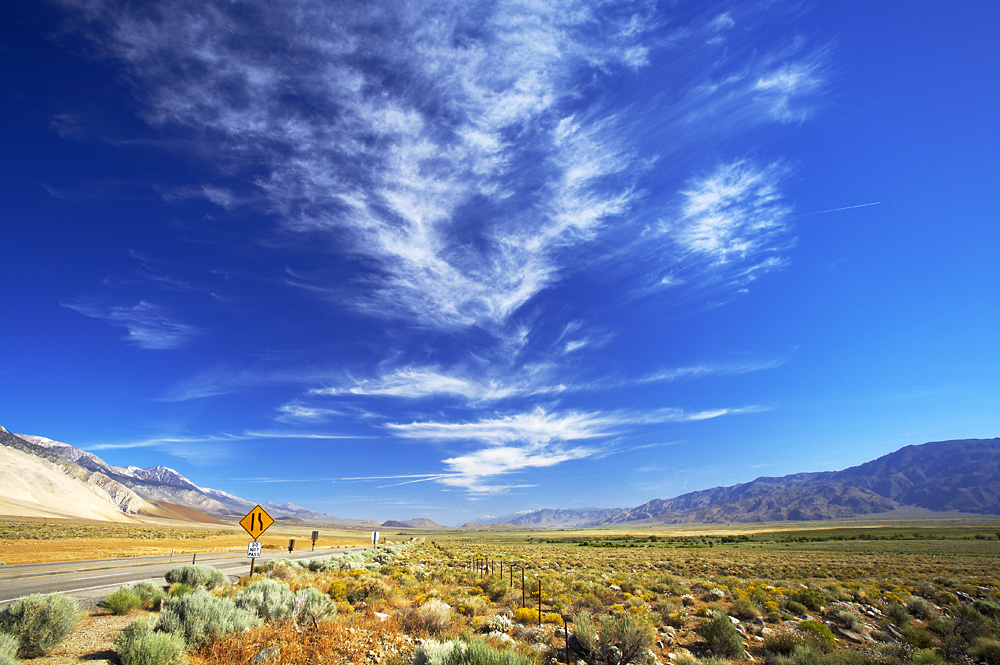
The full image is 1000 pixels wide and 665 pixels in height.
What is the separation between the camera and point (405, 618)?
1104 cm

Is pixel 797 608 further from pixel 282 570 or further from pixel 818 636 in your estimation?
pixel 282 570

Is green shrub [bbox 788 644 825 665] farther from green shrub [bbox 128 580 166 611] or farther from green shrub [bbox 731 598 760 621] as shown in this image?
green shrub [bbox 128 580 166 611]

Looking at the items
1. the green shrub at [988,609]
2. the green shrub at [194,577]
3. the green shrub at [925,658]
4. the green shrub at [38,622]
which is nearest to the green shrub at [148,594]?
the green shrub at [194,577]

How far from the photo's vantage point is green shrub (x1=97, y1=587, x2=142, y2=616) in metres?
10.5

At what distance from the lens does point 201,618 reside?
27.4ft

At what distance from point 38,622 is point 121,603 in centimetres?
375

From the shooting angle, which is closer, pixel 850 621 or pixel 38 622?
pixel 38 622

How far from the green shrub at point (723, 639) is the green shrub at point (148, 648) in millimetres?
11992

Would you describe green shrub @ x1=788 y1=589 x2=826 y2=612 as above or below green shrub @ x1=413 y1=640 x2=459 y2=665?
below

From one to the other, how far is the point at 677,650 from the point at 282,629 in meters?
9.83

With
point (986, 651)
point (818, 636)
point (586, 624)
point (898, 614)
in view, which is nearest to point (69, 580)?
point (586, 624)

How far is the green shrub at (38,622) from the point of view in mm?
7270

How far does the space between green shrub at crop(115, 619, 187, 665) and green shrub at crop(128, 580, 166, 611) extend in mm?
5397

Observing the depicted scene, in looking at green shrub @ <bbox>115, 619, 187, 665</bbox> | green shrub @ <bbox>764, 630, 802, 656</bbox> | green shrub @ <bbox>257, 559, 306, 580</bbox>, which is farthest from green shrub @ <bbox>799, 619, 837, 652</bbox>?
green shrub @ <bbox>257, 559, 306, 580</bbox>
